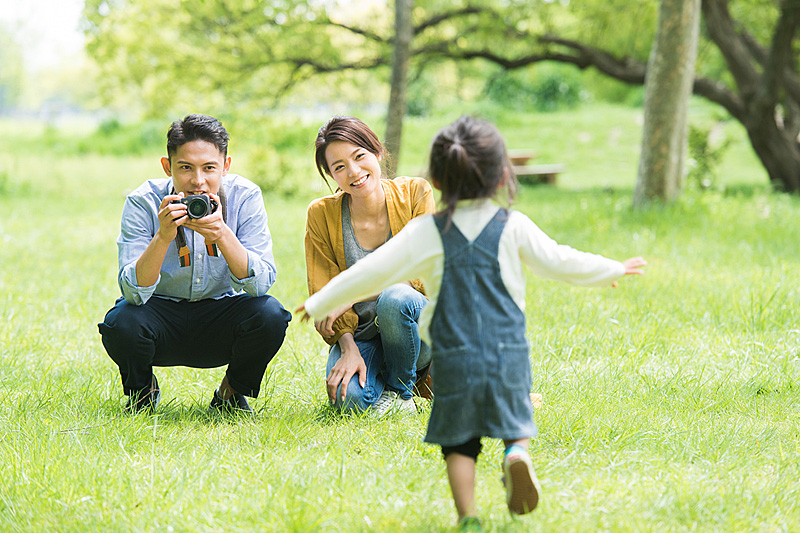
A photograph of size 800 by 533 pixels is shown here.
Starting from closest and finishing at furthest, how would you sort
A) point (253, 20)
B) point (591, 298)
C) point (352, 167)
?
1. point (352, 167)
2. point (591, 298)
3. point (253, 20)

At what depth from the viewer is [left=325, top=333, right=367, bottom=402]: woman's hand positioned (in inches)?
125

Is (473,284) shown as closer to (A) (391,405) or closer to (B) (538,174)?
(A) (391,405)

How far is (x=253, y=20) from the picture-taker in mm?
11297

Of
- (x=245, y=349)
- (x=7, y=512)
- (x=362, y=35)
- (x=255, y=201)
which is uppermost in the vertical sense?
(x=362, y=35)

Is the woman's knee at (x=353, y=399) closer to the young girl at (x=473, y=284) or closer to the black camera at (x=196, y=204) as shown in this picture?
the black camera at (x=196, y=204)

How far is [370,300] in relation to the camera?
3.42 m

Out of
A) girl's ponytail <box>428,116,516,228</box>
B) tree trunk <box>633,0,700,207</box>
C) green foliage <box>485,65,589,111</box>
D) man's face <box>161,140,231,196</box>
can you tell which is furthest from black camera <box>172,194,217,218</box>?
green foliage <box>485,65,589,111</box>

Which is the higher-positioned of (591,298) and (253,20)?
(253,20)

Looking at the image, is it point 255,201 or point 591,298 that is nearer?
point 255,201

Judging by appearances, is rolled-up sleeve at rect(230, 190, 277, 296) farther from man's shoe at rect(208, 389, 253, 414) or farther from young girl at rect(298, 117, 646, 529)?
young girl at rect(298, 117, 646, 529)

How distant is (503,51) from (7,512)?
12.0m

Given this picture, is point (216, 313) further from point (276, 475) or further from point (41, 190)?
point (41, 190)

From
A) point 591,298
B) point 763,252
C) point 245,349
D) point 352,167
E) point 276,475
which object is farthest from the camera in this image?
point 763,252

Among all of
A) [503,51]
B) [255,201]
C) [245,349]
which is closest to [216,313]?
[245,349]
